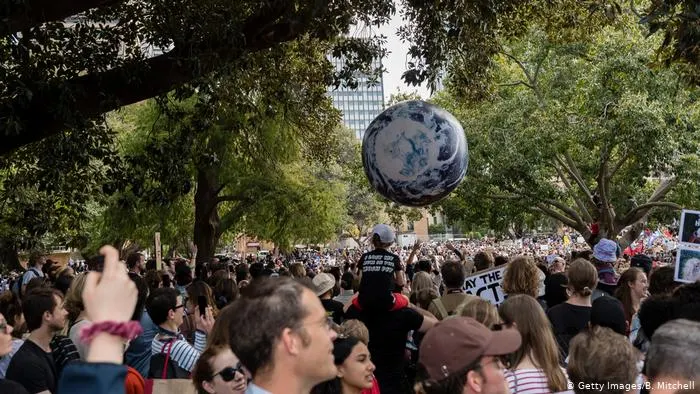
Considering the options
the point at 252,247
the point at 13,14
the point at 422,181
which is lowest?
the point at 252,247

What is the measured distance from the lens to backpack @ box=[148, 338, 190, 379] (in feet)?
19.1

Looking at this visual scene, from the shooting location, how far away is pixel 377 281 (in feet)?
22.4

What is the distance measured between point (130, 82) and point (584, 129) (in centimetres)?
1494

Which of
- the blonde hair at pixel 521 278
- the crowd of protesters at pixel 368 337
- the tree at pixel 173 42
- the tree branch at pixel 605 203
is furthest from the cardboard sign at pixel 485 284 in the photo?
the tree branch at pixel 605 203

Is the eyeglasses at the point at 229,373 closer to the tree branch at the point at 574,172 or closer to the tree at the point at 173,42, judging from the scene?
the tree at the point at 173,42

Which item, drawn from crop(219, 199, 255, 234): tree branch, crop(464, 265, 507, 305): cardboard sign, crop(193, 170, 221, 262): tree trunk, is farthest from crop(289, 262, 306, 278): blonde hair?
crop(193, 170, 221, 262): tree trunk

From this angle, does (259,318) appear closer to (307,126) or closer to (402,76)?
(402,76)

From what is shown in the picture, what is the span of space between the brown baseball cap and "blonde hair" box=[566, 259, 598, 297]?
2.90 meters

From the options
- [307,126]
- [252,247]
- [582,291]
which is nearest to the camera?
[582,291]

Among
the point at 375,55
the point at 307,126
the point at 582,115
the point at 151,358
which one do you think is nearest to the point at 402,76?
the point at 375,55

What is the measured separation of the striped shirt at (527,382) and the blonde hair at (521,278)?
2.23m

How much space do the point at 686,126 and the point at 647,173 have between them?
1506 millimetres

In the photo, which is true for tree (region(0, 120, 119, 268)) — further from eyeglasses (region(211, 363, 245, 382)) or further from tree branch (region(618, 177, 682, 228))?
tree branch (region(618, 177, 682, 228))

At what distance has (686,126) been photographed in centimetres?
2141
